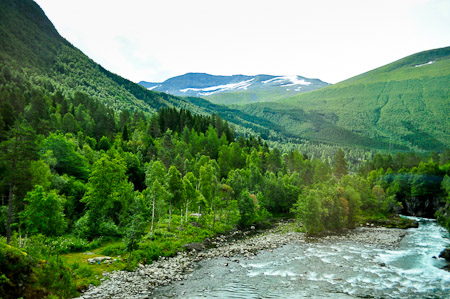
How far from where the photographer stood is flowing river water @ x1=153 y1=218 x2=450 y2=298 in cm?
3422

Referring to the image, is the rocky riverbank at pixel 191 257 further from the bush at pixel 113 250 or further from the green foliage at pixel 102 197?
the green foliage at pixel 102 197

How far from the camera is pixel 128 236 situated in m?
38.9

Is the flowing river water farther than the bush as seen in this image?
No

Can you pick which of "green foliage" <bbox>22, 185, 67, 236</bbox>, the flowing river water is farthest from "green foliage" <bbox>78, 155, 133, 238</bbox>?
the flowing river water

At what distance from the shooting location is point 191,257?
1880 inches

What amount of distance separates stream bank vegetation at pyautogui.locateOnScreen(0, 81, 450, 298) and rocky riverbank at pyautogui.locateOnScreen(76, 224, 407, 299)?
7.71 feet

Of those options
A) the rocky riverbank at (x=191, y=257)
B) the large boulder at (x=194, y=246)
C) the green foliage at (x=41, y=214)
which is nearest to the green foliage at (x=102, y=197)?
the green foliage at (x=41, y=214)

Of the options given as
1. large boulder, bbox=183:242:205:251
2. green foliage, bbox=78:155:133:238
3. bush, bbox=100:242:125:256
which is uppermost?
green foliage, bbox=78:155:133:238

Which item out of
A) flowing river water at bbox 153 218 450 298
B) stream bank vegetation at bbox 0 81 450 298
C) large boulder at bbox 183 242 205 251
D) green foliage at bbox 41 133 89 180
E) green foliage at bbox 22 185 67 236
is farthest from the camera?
green foliage at bbox 41 133 89 180

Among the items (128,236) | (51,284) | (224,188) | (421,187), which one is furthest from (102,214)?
(421,187)

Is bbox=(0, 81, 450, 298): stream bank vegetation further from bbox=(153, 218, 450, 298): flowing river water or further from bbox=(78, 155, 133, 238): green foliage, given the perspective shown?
bbox=(153, 218, 450, 298): flowing river water

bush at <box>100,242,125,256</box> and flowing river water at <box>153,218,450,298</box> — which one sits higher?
bush at <box>100,242,125,256</box>

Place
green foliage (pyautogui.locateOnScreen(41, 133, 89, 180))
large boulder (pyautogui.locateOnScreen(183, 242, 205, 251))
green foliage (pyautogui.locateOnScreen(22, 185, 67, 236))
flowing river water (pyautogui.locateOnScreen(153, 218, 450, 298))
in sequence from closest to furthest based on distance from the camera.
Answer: flowing river water (pyautogui.locateOnScreen(153, 218, 450, 298)) → green foliage (pyautogui.locateOnScreen(22, 185, 67, 236)) → large boulder (pyautogui.locateOnScreen(183, 242, 205, 251)) → green foliage (pyautogui.locateOnScreen(41, 133, 89, 180))

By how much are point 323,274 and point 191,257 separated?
21.5 m
